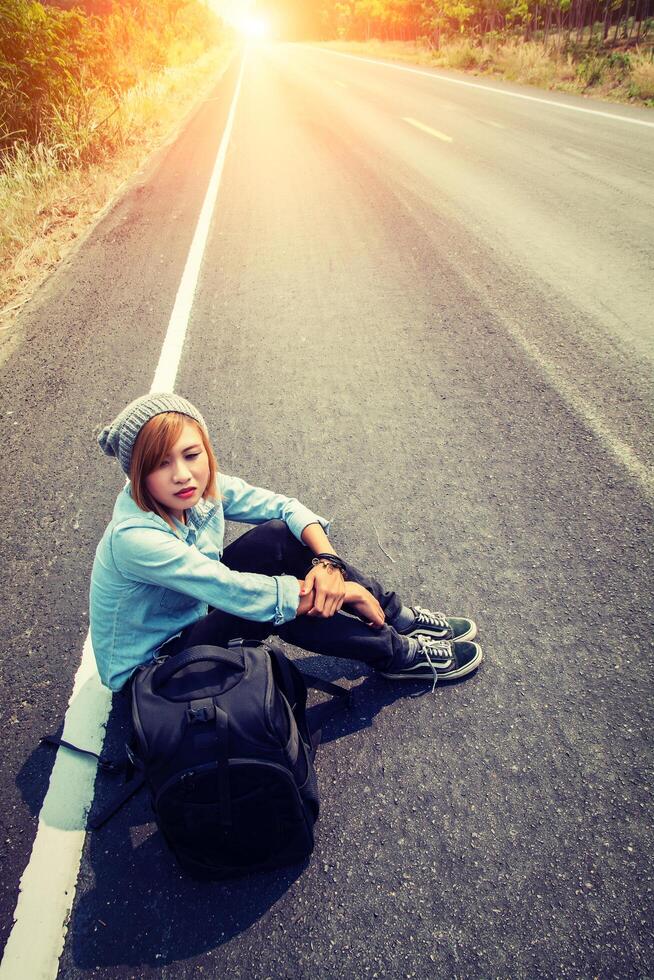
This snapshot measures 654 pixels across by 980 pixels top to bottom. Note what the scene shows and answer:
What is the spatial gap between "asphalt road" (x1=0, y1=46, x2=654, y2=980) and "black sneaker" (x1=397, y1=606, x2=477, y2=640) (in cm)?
10

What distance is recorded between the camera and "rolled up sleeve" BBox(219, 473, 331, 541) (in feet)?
8.05

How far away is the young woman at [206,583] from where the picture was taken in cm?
193

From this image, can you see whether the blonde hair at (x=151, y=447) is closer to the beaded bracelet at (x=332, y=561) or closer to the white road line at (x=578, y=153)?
the beaded bracelet at (x=332, y=561)

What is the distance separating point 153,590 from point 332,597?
0.70 meters

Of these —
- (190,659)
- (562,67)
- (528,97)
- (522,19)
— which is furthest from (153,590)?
(522,19)

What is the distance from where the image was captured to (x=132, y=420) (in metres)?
1.89

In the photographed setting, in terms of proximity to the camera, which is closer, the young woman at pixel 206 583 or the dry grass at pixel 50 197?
the young woman at pixel 206 583

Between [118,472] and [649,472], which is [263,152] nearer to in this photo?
[118,472]

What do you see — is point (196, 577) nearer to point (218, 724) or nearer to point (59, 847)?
point (218, 724)

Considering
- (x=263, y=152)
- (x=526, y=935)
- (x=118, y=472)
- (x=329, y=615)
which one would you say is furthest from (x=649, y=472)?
(x=263, y=152)

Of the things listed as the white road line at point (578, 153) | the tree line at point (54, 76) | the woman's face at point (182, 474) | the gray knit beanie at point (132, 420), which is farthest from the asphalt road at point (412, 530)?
the tree line at point (54, 76)

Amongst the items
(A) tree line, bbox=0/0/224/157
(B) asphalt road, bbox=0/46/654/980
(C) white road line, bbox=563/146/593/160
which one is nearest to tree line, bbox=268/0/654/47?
(C) white road line, bbox=563/146/593/160

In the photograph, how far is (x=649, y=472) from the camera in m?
3.12

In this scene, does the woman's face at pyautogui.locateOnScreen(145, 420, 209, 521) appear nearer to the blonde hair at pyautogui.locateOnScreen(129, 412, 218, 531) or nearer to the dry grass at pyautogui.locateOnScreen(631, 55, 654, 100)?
the blonde hair at pyautogui.locateOnScreen(129, 412, 218, 531)
